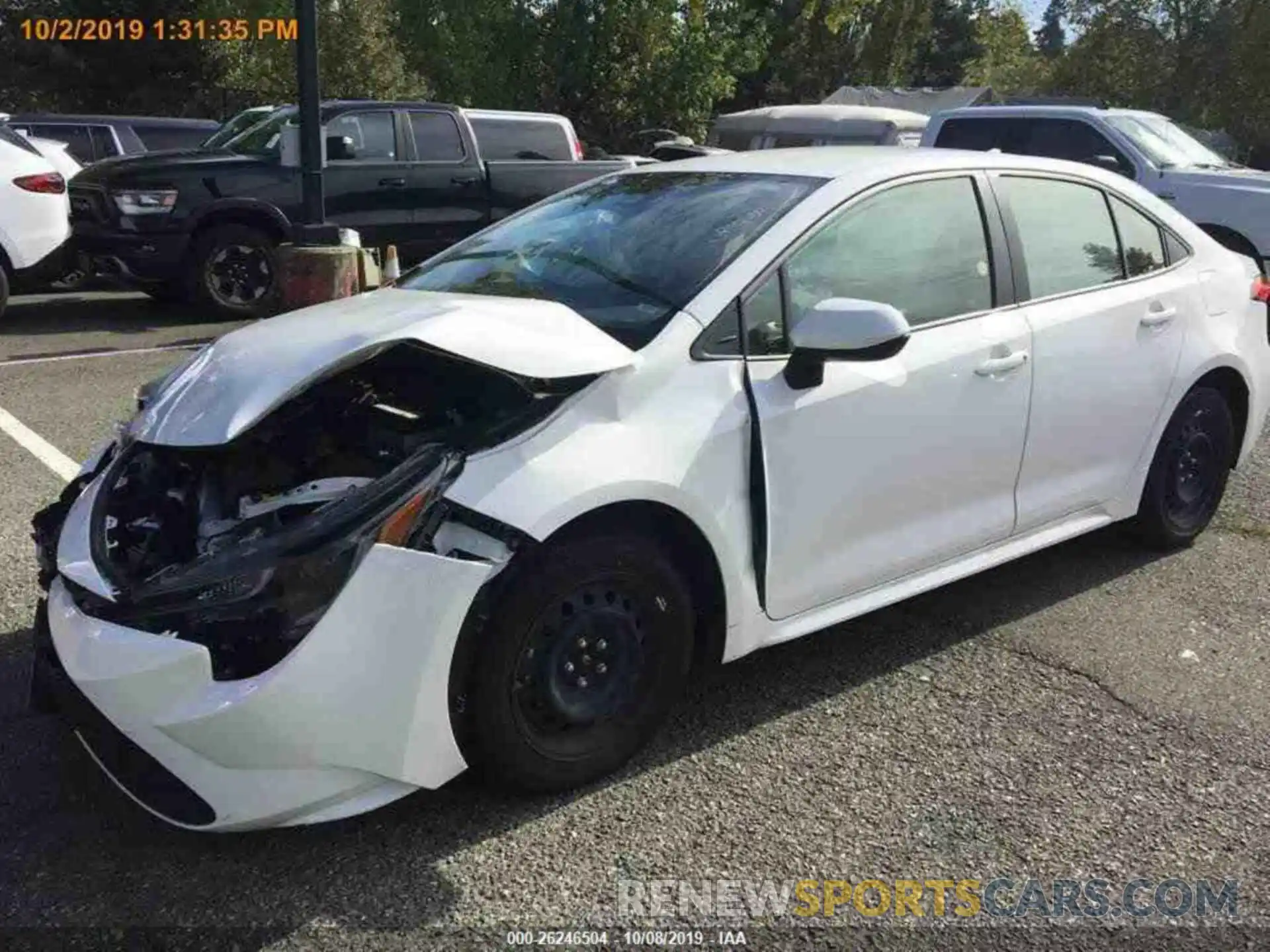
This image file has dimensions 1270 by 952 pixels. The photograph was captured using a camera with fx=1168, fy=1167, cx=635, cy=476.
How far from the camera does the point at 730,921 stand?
257cm

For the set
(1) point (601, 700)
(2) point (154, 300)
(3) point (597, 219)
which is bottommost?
(2) point (154, 300)

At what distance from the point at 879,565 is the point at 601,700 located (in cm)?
103

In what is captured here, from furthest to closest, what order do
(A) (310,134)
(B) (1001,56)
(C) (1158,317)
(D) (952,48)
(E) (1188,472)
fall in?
(D) (952,48), (B) (1001,56), (A) (310,134), (E) (1188,472), (C) (1158,317)

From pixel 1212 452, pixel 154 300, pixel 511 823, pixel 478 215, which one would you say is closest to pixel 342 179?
pixel 478 215

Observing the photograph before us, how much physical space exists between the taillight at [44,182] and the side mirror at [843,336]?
27.0ft

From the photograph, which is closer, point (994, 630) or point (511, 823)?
point (511, 823)

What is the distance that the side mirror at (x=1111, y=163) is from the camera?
1085 centimetres

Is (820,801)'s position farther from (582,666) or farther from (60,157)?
(60,157)

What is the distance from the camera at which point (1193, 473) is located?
4.74 m

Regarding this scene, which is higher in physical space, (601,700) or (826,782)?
(601,700)

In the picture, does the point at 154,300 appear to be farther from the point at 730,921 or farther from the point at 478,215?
the point at 730,921

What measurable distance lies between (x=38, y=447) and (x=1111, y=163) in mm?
9386
